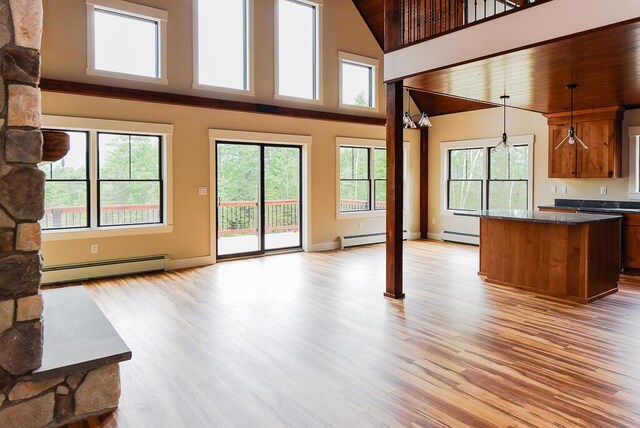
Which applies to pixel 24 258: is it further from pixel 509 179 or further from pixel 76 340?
pixel 509 179

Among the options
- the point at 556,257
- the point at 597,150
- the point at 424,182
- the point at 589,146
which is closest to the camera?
the point at 556,257

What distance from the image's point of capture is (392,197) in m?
5.14

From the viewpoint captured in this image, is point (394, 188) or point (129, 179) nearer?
point (394, 188)

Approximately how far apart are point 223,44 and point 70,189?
3.34 meters

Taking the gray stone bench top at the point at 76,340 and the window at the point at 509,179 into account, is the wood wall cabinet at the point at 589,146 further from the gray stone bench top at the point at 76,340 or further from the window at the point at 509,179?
the gray stone bench top at the point at 76,340

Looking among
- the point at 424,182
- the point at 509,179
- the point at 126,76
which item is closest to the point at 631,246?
the point at 509,179

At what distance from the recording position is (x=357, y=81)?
914 cm

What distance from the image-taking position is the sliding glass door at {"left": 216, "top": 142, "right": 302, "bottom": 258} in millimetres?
7531

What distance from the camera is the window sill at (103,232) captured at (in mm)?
5855

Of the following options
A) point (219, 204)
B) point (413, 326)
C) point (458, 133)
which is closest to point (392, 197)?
point (413, 326)

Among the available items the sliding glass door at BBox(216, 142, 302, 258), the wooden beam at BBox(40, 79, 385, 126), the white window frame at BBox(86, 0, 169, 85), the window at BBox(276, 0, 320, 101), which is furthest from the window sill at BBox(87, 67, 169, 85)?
the window at BBox(276, 0, 320, 101)

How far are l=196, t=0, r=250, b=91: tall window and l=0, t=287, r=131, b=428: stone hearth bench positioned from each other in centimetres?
510

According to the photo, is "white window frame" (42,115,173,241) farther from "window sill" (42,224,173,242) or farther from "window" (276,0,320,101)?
"window" (276,0,320,101)

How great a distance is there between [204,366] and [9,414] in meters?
1.22
